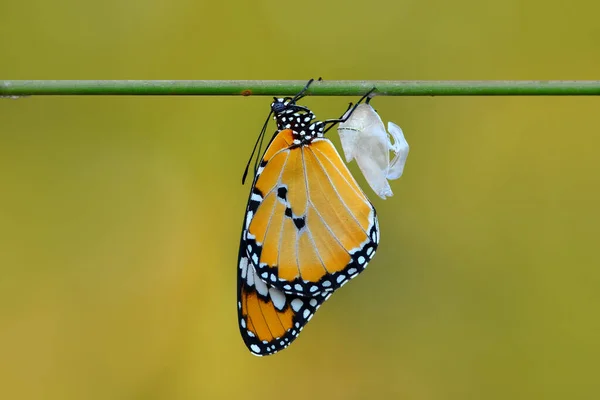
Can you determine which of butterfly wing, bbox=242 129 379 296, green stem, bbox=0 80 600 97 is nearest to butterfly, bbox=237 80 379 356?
butterfly wing, bbox=242 129 379 296

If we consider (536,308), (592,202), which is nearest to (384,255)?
(536,308)

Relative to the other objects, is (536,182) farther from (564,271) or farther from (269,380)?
(269,380)

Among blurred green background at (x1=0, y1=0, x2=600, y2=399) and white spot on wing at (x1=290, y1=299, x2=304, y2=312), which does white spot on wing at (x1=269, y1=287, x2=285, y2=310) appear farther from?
blurred green background at (x1=0, y1=0, x2=600, y2=399)

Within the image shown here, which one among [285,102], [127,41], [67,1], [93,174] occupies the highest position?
[67,1]

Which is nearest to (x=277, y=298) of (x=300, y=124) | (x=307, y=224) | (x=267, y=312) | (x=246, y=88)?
(x=267, y=312)

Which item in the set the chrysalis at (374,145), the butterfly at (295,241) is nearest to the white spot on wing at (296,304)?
the butterfly at (295,241)

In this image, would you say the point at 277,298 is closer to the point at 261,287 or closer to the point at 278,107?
the point at 261,287

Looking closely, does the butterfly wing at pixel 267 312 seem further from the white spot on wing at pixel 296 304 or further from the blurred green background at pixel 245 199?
the blurred green background at pixel 245 199
